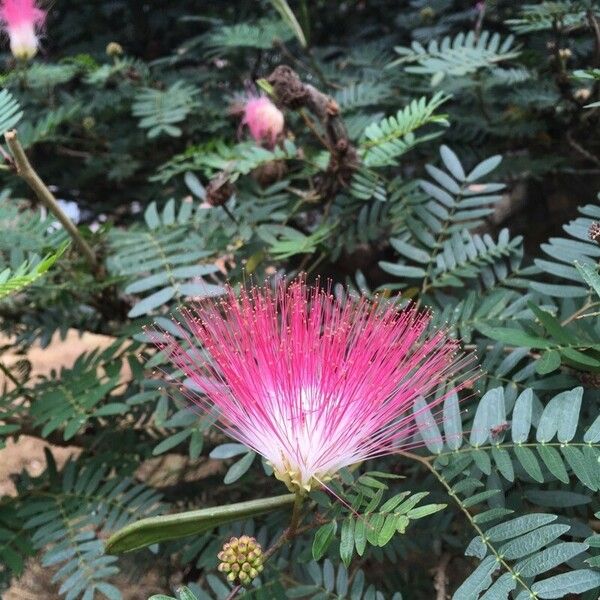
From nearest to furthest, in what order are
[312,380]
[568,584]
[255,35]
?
[568,584]
[312,380]
[255,35]

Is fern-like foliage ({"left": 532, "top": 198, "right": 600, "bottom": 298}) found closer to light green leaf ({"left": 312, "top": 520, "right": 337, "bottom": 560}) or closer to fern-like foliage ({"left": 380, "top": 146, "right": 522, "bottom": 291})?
fern-like foliage ({"left": 380, "top": 146, "right": 522, "bottom": 291})

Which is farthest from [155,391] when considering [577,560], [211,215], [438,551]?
[577,560]

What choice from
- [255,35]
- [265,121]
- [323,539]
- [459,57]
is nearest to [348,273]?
[265,121]

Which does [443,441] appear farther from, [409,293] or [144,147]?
[144,147]

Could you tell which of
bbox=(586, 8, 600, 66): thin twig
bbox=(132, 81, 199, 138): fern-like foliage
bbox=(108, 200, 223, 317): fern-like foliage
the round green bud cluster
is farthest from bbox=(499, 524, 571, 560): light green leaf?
bbox=(132, 81, 199, 138): fern-like foliage

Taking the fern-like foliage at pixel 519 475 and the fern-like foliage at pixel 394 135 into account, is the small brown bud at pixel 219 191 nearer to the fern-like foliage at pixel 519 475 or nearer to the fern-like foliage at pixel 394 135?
the fern-like foliage at pixel 394 135

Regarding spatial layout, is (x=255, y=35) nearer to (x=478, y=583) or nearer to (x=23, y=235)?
(x=23, y=235)

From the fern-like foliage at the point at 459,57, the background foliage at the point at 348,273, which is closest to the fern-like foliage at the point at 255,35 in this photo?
the background foliage at the point at 348,273
